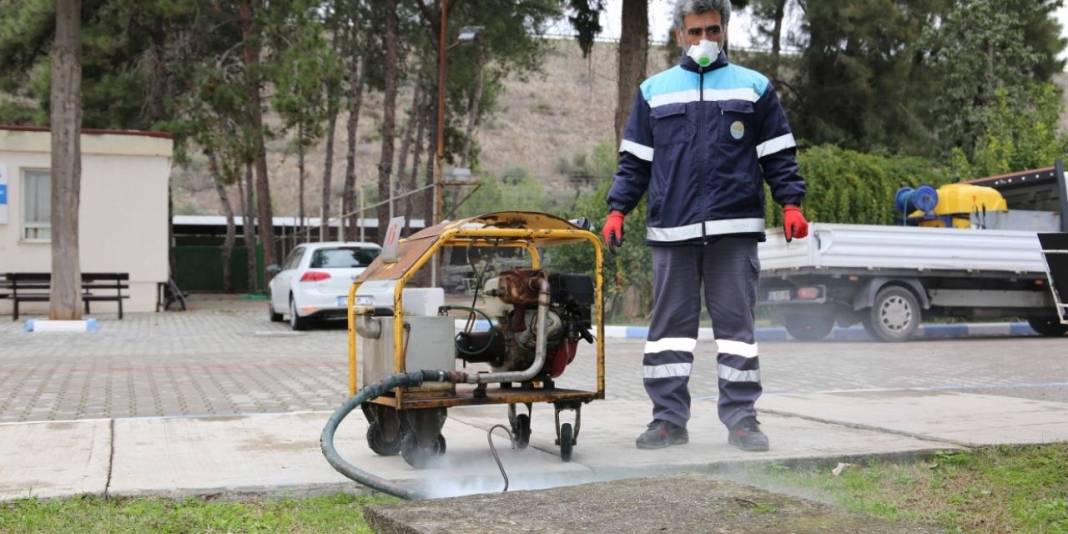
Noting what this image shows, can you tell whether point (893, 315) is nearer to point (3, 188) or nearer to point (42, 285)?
point (42, 285)

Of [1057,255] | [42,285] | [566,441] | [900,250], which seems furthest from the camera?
[42,285]

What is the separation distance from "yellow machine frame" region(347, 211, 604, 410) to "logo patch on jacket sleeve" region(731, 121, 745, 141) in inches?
34.1

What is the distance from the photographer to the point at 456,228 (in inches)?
205

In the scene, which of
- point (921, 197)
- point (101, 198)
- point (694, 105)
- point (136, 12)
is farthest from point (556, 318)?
point (136, 12)

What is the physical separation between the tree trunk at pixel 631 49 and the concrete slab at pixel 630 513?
50.7 feet

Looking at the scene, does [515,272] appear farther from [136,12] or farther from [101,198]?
[136,12]

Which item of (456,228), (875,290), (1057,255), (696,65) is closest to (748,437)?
(456,228)

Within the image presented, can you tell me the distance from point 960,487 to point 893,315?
36.9 feet

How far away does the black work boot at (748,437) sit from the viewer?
18.0 ft

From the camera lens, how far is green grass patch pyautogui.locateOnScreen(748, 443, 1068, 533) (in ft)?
13.8

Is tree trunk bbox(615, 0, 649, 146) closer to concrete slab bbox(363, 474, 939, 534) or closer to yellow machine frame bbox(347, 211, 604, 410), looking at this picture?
yellow machine frame bbox(347, 211, 604, 410)

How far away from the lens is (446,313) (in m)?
5.85

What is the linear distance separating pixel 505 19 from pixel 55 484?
1244 inches

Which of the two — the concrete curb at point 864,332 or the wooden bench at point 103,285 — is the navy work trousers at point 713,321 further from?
the wooden bench at point 103,285
